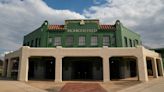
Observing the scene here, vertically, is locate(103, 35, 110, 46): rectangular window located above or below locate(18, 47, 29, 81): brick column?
above

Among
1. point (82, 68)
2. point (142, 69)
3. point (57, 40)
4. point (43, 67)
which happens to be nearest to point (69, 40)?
point (57, 40)

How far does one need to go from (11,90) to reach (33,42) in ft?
56.3

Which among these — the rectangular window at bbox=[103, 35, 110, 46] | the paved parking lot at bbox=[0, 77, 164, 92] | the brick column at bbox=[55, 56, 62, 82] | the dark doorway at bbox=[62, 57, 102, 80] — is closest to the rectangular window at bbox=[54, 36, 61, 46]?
the dark doorway at bbox=[62, 57, 102, 80]

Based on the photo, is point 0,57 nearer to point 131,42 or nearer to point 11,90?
point 131,42

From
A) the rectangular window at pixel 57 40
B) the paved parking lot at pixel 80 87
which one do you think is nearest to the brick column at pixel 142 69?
the paved parking lot at pixel 80 87

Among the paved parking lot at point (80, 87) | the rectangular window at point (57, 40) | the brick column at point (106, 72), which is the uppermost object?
the rectangular window at point (57, 40)

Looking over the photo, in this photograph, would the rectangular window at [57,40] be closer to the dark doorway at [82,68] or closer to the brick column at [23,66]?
the dark doorway at [82,68]

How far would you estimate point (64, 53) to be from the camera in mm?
26578

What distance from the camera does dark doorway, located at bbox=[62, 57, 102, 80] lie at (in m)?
30.6

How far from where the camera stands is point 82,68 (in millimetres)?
31875

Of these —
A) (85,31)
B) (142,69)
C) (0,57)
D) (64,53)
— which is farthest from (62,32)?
(0,57)

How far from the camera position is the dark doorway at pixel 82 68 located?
30.6 m

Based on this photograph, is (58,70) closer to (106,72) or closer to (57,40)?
(106,72)

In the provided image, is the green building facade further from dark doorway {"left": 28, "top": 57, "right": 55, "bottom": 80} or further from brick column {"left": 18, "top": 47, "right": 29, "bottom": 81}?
brick column {"left": 18, "top": 47, "right": 29, "bottom": 81}
